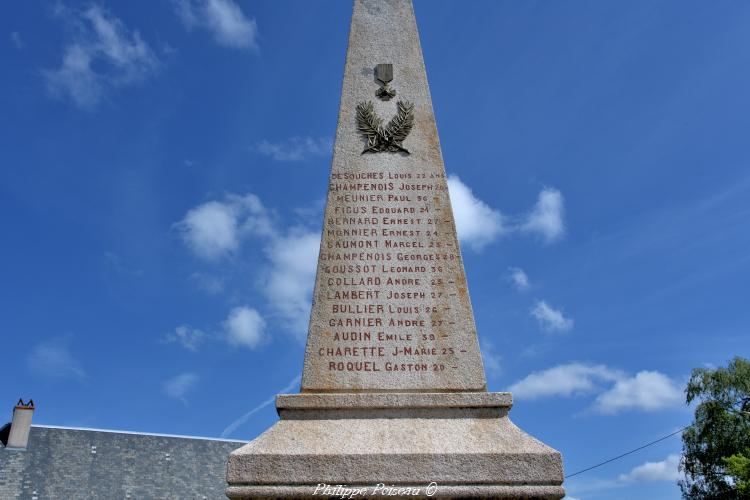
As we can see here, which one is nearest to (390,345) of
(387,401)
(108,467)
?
(387,401)

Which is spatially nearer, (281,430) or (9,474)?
(281,430)

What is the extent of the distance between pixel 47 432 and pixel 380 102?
30.1 metres

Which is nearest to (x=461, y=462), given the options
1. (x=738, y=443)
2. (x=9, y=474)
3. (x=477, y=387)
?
(x=477, y=387)

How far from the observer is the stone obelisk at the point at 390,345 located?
17.9 ft

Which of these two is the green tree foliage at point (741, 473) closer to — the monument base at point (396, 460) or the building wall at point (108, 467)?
the monument base at point (396, 460)

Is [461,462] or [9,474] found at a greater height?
[9,474]

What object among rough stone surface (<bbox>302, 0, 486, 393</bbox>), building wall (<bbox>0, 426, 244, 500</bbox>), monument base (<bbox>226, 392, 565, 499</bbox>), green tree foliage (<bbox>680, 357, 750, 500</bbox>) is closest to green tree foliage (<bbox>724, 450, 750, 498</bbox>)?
green tree foliage (<bbox>680, 357, 750, 500</bbox>)

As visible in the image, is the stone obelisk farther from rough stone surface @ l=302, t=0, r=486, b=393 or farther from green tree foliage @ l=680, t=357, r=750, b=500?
green tree foliage @ l=680, t=357, r=750, b=500

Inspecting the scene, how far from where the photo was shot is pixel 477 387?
6.35m

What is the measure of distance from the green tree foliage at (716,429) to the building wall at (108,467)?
2357cm

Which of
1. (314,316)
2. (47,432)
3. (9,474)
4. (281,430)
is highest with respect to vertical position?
(47,432)

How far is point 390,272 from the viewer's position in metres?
6.94

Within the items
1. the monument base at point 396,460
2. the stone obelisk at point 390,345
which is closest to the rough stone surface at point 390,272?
the stone obelisk at point 390,345

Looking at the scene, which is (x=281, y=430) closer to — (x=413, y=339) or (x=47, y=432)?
(x=413, y=339)
